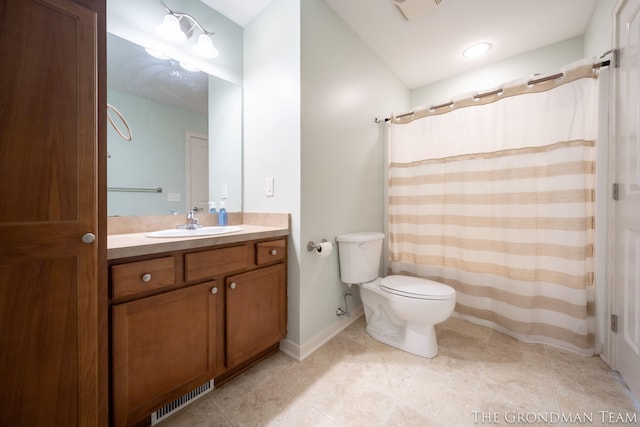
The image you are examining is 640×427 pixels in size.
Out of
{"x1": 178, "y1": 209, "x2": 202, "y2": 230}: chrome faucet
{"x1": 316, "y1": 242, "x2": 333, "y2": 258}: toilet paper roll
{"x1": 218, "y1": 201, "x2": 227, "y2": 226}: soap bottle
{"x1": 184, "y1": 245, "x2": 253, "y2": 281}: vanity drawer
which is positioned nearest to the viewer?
{"x1": 184, "y1": 245, "x2": 253, "y2": 281}: vanity drawer

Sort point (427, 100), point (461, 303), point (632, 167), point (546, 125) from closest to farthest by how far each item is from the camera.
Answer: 1. point (632, 167)
2. point (546, 125)
3. point (461, 303)
4. point (427, 100)

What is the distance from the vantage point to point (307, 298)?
1.55 m

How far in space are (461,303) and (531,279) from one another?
0.52m

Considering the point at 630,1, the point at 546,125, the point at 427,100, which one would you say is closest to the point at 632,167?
the point at 546,125

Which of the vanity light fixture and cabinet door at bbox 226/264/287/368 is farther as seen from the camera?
the vanity light fixture

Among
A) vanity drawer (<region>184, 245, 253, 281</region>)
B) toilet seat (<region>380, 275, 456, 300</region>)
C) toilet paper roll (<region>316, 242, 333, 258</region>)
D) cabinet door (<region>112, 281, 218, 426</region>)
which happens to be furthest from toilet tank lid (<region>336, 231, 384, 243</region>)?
cabinet door (<region>112, 281, 218, 426</region>)

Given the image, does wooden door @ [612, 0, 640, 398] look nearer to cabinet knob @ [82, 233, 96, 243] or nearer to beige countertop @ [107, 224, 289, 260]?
beige countertop @ [107, 224, 289, 260]

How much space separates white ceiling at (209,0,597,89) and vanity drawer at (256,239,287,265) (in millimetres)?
1587

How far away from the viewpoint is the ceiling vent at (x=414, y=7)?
5.10ft

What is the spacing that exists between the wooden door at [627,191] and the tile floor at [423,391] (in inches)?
8.1

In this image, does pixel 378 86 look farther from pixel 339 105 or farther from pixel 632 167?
pixel 632 167

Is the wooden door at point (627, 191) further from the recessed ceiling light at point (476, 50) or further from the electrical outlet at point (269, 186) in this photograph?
the electrical outlet at point (269, 186)

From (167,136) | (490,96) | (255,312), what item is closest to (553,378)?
(255,312)

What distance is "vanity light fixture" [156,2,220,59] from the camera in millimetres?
1363
